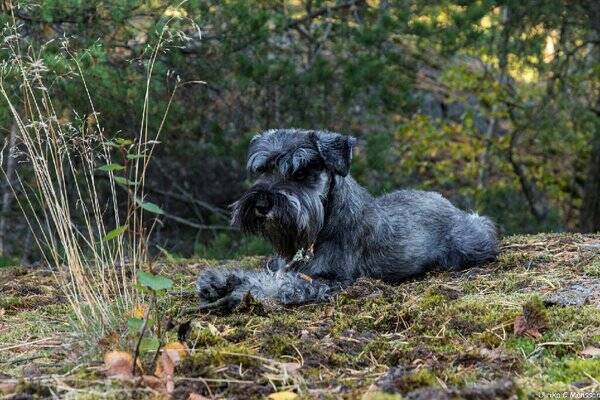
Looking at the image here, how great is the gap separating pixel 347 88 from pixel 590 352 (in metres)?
7.92

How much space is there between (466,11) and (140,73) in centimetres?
437

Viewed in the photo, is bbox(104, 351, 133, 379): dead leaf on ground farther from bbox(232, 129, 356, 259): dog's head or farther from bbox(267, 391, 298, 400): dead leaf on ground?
bbox(232, 129, 356, 259): dog's head

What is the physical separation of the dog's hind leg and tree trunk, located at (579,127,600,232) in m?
9.05

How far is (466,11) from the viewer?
11.4 metres

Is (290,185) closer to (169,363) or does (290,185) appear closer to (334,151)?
(334,151)

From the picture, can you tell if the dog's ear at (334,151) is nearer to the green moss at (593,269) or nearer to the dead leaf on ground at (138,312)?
the green moss at (593,269)

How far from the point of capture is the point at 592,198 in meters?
14.5

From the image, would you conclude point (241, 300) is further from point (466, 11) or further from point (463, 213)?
point (466, 11)

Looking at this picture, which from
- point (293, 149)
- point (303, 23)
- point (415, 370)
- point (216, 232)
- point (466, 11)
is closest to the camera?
point (415, 370)

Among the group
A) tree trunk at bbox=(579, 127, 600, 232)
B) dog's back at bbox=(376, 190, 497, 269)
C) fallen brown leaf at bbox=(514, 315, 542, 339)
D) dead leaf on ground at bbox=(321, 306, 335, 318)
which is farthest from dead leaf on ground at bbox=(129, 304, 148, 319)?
tree trunk at bbox=(579, 127, 600, 232)

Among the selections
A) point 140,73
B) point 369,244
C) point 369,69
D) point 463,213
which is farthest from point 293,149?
point 369,69

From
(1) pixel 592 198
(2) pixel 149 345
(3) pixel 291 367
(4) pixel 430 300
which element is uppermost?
(2) pixel 149 345

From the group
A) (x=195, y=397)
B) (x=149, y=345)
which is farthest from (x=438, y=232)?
(x=195, y=397)

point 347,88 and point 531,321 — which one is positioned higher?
point 347,88
